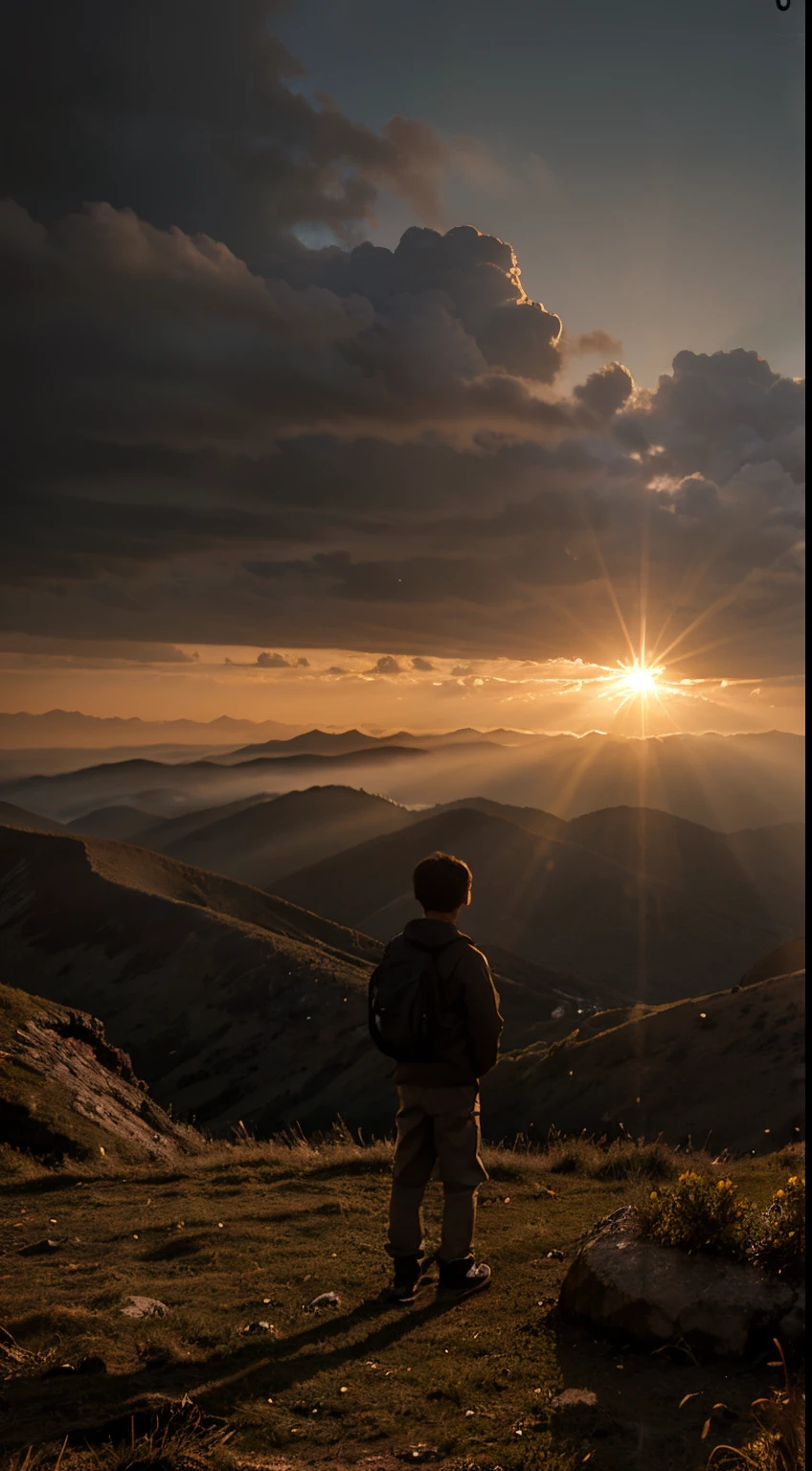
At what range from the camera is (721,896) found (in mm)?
188375

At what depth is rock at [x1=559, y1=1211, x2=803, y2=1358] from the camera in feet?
14.2

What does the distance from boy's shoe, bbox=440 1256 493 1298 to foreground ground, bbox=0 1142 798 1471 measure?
0.32 feet

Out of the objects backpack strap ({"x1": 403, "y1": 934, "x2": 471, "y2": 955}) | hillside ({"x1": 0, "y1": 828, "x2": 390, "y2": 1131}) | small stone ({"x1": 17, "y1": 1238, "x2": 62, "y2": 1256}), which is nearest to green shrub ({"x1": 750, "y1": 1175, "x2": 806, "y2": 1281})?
backpack strap ({"x1": 403, "y1": 934, "x2": 471, "y2": 955})

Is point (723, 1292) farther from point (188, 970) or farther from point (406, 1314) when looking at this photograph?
point (188, 970)

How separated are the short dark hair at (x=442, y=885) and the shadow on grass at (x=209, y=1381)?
228cm

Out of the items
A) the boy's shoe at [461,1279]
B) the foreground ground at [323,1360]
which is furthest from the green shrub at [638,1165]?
the boy's shoe at [461,1279]

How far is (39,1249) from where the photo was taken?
6.75 meters

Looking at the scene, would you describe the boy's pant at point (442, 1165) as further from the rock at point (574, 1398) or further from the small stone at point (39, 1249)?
the small stone at point (39, 1249)

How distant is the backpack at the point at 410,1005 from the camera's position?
5418mm

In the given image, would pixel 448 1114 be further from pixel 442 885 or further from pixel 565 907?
pixel 565 907

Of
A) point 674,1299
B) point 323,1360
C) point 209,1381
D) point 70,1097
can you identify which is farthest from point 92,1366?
point 70,1097

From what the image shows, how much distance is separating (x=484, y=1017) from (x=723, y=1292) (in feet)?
5.88

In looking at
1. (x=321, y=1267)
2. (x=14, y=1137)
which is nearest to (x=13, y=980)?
(x=14, y=1137)

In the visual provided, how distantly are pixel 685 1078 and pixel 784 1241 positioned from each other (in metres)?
29.3
